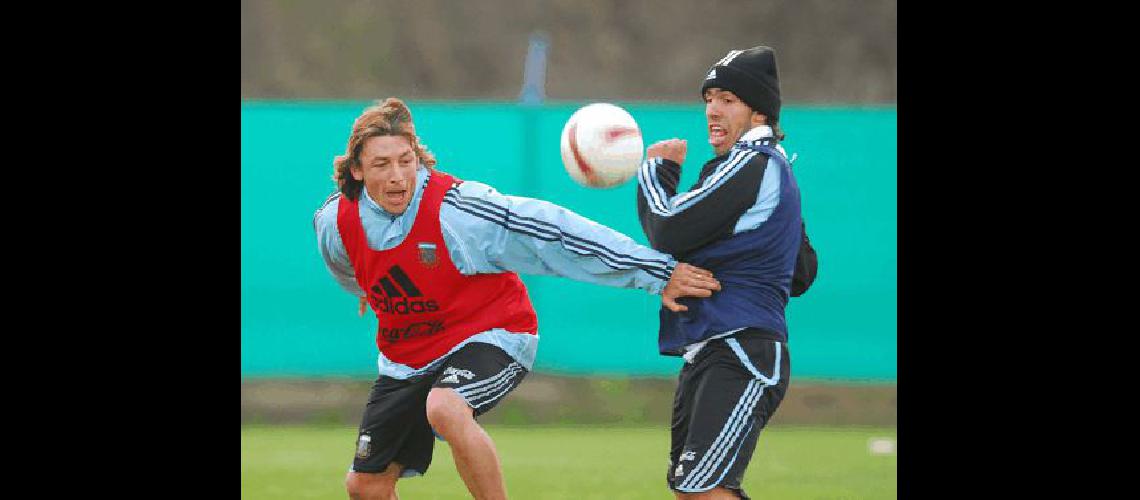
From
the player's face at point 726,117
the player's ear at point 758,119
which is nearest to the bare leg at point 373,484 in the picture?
the player's face at point 726,117

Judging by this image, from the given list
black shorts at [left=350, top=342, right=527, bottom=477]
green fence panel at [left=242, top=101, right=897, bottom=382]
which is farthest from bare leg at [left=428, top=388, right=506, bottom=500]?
green fence panel at [left=242, top=101, right=897, bottom=382]

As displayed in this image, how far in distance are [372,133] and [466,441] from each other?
1.28 metres

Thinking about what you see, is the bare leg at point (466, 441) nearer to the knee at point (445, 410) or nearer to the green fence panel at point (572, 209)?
the knee at point (445, 410)

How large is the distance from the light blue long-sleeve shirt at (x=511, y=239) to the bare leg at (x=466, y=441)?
35cm

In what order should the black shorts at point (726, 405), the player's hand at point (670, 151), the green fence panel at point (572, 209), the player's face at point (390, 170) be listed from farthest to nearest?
the green fence panel at point (572, 209)
the player's face at point (390, 170)
the player's hand at point (670, 151)
the black shorts at point (726, 405)

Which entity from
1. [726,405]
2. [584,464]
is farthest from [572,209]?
[726,405]

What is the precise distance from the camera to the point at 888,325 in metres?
10.5

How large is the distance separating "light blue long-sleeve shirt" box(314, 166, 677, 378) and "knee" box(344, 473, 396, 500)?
394 millimetres

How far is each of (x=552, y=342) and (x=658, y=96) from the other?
19.5 feet

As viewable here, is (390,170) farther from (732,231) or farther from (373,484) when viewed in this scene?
(732,231)

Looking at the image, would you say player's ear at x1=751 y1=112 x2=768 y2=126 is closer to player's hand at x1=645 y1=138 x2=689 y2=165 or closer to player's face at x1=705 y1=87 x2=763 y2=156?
player's face at x1=705 y1=87 x2=763 y2=156

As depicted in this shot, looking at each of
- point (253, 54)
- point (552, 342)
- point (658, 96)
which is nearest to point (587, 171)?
point (552, 342)

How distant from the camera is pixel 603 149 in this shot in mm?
5707

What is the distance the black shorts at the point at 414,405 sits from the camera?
5781 mm
